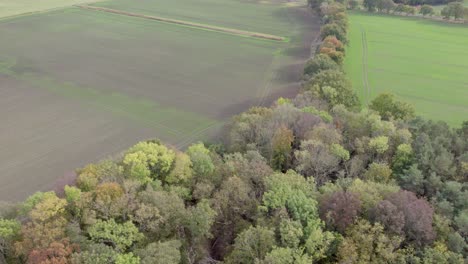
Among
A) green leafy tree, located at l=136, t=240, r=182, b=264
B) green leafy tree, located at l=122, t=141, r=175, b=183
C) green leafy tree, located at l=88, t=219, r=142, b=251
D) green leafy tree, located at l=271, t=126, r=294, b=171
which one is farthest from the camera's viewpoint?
green leafy tree, located at l=271, t=126, r=294, b=171

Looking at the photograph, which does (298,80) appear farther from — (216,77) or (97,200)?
(97,200)

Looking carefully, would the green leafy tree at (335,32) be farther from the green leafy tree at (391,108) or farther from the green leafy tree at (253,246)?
the green leafy tree at (253,246)

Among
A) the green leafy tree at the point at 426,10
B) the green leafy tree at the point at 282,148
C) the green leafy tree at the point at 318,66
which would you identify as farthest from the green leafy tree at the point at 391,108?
the green leafy tree at the point at 426,10

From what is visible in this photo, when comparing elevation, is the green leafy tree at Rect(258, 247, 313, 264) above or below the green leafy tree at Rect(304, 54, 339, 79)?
below

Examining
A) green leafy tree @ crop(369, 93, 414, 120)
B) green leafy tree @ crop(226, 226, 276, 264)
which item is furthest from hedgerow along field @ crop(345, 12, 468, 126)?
green leafy tree @ crop(226, 226, 276, 264)

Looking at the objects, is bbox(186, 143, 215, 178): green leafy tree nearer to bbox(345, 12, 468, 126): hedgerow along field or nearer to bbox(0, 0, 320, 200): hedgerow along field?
bbox(0, 0, 320, 200): hedgerow along field

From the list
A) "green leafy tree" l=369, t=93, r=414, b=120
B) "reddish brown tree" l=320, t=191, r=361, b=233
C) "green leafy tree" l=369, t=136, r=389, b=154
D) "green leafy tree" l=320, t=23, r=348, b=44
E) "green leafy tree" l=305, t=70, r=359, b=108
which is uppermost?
"green leafy tree" l=320, t=23, r=348, b=44

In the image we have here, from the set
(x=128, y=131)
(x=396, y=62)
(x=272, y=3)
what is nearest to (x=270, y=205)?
(x=128, y=131)
